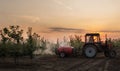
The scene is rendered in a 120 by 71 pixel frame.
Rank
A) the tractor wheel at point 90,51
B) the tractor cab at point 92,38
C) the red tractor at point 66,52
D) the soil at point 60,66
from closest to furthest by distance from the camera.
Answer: the soil at point 60,66 < the tractor wheel at point 90,51 < the tractor cab at point 92,38 < the red tractor at point 66,52

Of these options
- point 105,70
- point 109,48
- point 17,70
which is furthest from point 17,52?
point 109,48

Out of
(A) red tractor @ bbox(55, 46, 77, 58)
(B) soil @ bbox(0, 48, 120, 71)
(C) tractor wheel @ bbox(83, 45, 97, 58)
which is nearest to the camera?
(B) soil @ bbox(0, 48, 120, 71)

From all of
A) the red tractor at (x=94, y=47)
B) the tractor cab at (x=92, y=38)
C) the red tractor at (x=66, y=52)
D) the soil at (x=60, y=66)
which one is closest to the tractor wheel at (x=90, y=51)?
the red tractor at (x=94, y=47)

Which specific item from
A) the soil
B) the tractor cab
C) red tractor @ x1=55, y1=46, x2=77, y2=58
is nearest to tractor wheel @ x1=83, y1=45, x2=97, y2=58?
the tractor cab

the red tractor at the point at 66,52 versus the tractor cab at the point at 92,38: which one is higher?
the tractor cab at the point at 92,38

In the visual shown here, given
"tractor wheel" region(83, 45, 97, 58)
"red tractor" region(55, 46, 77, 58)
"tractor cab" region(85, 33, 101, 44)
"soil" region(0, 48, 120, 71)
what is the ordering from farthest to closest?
"red tractor" region(55, 46, 77, 58) < "tractor cab" region(85, 33, 101, 44) < "tractor wheel" region(83, 45, 97, 58) < "soil" region(0, 48, 120, 71)

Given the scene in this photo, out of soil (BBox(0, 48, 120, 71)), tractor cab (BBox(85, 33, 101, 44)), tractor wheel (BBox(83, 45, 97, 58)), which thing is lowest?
soil (BBox(0, 48, 120, 71))

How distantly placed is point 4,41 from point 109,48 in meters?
12.3

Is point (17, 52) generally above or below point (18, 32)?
below

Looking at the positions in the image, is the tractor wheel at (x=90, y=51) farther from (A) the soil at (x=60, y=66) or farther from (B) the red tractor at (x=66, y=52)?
(A) the soil at (x=60, y=66)

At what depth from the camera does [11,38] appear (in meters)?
29.0

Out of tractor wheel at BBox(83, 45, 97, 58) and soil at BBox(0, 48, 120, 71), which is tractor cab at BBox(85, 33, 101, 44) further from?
soil at BBox(0, 48, 120, 71)

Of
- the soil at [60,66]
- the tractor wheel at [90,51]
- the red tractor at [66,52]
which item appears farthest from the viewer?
the red tractor at [66,52]

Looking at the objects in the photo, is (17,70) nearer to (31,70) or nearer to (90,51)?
(31,70)
